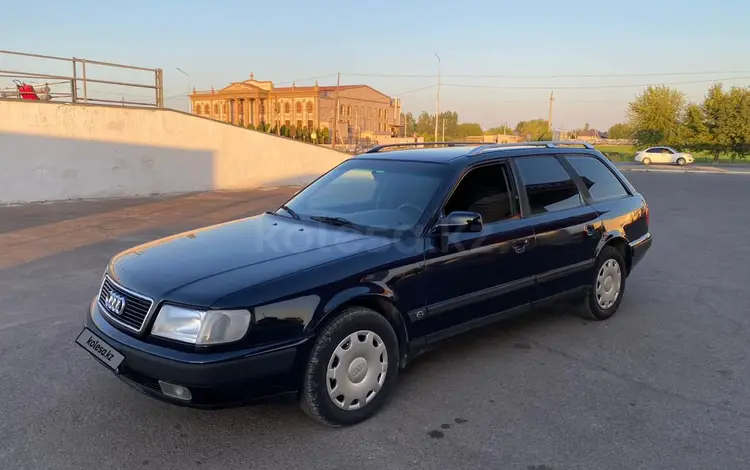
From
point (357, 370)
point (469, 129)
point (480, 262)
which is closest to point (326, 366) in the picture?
point (357, 370)

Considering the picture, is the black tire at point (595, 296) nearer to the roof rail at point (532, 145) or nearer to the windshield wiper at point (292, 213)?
the roof rail at point (532, 145)

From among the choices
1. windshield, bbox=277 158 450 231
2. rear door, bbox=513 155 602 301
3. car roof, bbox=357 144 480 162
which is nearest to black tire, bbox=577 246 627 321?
rear door, bbox=513 155 602 301

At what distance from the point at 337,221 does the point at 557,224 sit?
185 cm

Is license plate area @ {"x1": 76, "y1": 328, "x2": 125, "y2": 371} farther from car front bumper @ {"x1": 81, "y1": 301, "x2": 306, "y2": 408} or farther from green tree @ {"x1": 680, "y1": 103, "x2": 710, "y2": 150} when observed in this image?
green tree @ {"x1": 680, "y1": 103, "x2": 710, "y2": 150}

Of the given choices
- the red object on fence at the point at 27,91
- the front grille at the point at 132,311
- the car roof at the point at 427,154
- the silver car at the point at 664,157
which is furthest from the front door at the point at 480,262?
the silver car at the point at 664,157

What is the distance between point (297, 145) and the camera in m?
20.7

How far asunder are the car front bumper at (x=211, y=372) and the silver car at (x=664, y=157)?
48.3 metres

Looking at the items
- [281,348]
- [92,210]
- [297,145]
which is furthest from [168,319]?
[297,145]

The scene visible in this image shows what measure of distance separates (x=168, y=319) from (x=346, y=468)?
1.18m

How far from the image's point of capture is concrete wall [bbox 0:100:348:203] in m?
13.8

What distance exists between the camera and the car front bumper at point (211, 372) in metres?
2.80

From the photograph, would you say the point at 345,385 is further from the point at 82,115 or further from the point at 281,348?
the point at 82,115

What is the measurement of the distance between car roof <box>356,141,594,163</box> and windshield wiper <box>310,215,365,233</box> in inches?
32.0

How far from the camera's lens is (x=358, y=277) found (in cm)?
→ 328
